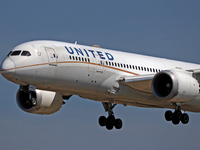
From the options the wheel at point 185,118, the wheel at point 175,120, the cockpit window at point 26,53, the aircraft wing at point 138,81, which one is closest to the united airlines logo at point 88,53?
the aircraft wing at point 138,81

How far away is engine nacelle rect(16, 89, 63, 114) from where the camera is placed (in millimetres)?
40062

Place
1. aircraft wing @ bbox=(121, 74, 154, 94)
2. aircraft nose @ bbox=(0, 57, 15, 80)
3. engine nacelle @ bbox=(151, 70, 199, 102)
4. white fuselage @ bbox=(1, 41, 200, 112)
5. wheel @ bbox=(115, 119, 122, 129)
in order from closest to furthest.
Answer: aircraft nose @ bbox=(0, 57, 15, 80)
white fuselage @ bbox=(1, 41, 200, 112)
engine nacelle @ bbox=(151, 70, 199, 102)
aircraft wing @ bbox=(121, 74, 154, 94)
wheel @ bbox=(115, 119, 122, 129)

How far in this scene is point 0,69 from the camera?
32.6 meters

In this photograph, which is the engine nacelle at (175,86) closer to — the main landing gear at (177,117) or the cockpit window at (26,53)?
the main landing gear at (177,117)

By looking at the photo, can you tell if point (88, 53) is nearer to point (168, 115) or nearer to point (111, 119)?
point (111, 119)

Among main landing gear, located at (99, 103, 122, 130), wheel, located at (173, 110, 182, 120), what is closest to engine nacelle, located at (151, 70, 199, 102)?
wheel, located at (173, 110, 182, 120)

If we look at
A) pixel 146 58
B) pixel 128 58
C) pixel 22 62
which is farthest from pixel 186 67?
pixel 22 62

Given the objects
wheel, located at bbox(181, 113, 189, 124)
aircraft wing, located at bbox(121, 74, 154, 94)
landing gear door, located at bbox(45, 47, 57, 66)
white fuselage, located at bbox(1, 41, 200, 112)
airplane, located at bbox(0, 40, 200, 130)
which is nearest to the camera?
white fuselage, located at bbox(1, 41, 200, 112)

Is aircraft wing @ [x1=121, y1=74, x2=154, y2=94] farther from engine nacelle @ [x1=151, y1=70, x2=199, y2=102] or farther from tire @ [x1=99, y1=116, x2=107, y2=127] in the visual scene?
tire @ [x1=99, y1=116, x2=107, y2=127]

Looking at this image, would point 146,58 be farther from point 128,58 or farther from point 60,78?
point 60,78

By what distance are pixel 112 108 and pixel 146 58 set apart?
5.13 metres

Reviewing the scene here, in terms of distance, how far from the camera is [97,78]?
120 ft

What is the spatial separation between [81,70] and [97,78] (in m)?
1.70

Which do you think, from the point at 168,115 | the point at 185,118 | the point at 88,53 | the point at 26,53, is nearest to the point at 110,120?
the point at 168,115
